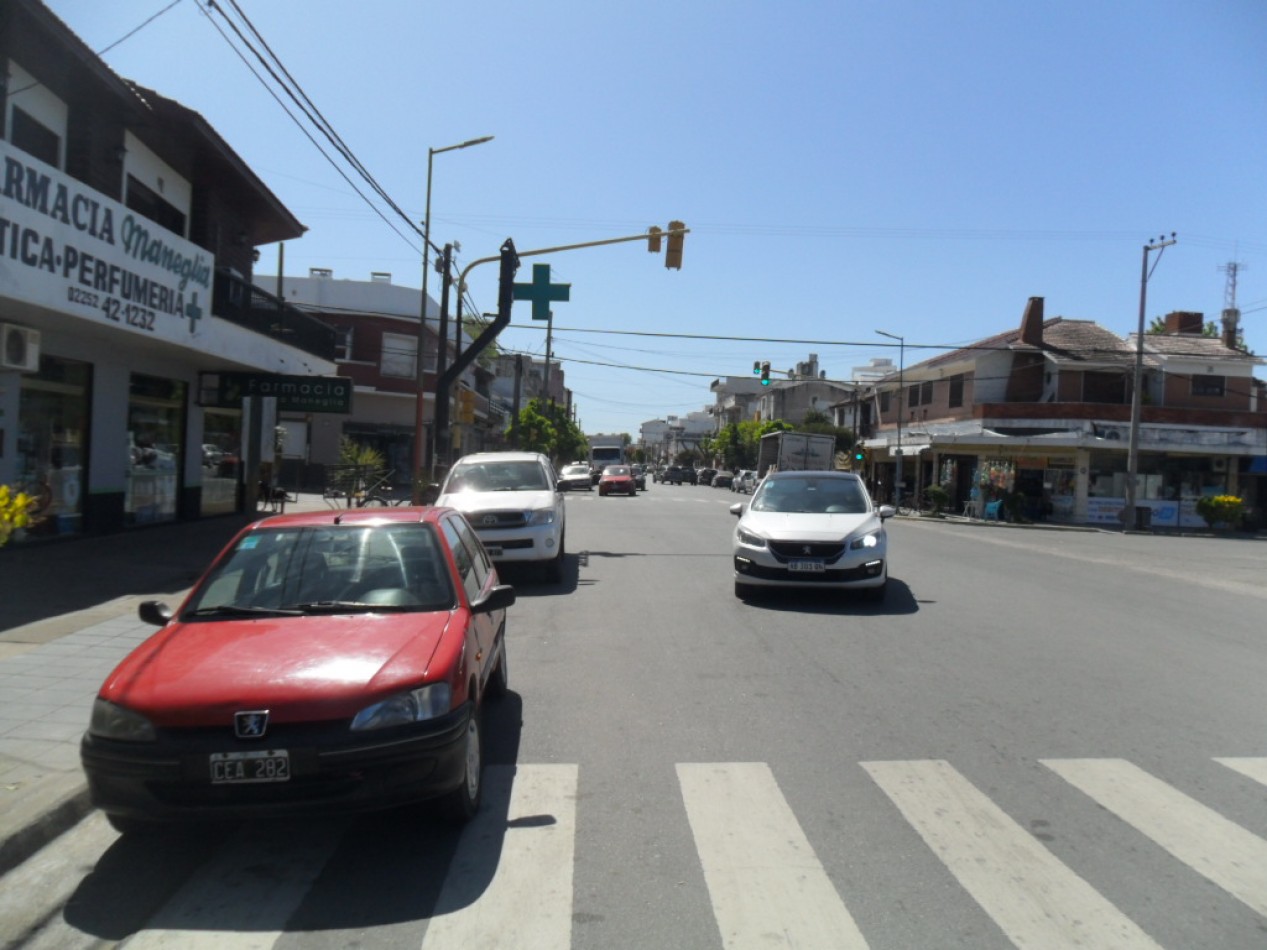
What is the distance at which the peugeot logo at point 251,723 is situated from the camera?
14.1 ft

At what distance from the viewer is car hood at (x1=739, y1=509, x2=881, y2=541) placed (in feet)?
39.3

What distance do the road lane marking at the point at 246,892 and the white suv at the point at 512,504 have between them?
8.55m

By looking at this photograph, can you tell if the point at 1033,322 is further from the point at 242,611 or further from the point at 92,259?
the point at 242,611

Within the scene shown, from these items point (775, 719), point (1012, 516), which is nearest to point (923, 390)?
point (1012, 516)

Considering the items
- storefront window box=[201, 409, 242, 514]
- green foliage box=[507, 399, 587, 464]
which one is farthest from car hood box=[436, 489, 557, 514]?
green foliage box=[507, 399, 587, 464]

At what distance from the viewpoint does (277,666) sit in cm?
464

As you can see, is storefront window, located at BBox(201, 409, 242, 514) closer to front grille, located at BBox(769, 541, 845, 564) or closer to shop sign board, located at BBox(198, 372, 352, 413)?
shop sign board, located at BBox(198, 372, 352, 413)

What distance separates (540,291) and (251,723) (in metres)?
16.2

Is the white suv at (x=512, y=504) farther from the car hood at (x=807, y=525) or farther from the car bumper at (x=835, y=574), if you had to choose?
the car bumper at (x=835, y=574)

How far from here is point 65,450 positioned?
48.8ft

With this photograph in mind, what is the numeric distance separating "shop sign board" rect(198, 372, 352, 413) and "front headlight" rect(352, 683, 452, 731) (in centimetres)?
1584

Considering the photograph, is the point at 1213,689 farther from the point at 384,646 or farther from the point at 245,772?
the point at 245,772

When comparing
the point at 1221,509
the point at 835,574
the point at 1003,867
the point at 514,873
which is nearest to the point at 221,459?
the point at 835,574

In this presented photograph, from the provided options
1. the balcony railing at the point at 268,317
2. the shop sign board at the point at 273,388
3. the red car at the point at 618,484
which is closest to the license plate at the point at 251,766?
the balcony railing at the point at 268,317
